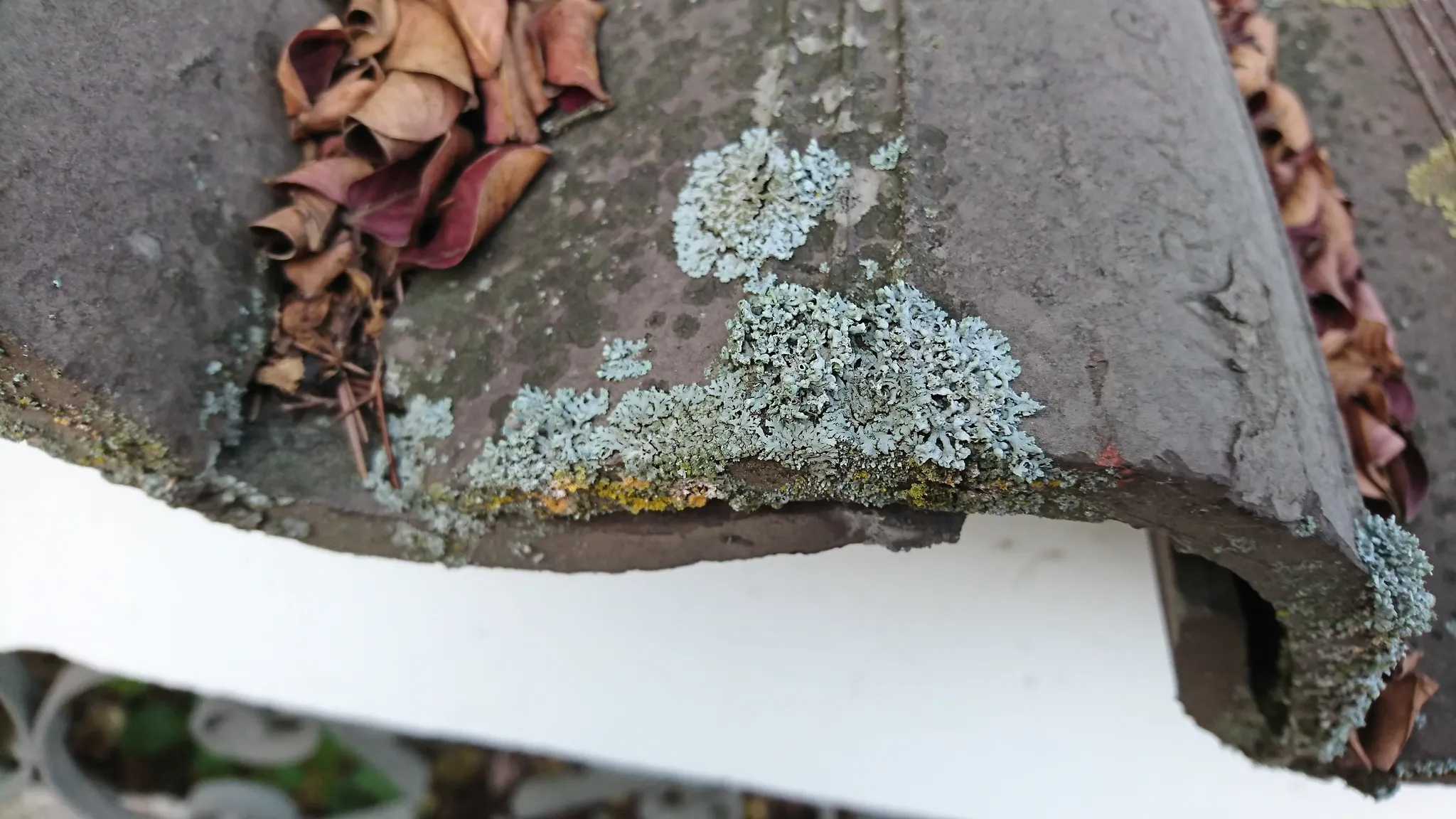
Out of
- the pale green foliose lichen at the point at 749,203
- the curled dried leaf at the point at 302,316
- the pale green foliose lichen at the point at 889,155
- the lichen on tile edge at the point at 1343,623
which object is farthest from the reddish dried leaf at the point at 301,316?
the lichen on tile edge at the point at 1343,623

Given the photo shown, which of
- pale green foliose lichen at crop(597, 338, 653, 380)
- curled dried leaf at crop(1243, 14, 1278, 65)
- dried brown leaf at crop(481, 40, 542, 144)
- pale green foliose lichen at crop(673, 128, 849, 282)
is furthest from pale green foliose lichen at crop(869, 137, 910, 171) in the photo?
curled dried leaf at crop(1243, 14, 1278, 65)

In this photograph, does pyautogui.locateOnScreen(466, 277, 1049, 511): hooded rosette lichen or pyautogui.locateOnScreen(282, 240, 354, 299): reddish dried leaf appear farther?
pyautogui.locateOnScreen(282, 240, 354, 299): reddish dried leaf

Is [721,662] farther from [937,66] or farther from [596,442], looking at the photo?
[937,66]

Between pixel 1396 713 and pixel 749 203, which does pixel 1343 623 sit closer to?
pixel 1396 713

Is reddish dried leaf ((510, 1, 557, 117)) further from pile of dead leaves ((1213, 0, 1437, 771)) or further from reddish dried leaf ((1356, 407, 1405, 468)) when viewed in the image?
reddish dried leaf ((1356, 407, 1405, 468))

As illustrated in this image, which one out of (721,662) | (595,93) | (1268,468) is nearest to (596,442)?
(595,93)
